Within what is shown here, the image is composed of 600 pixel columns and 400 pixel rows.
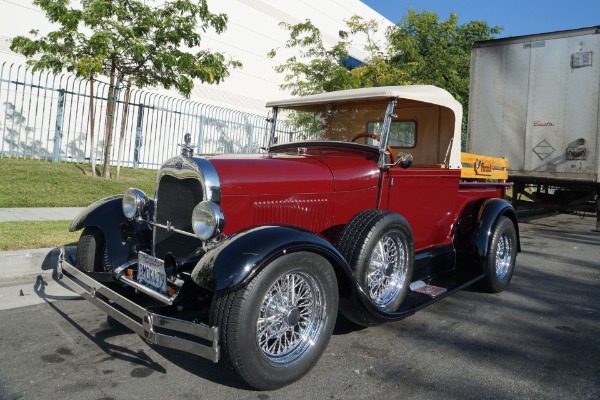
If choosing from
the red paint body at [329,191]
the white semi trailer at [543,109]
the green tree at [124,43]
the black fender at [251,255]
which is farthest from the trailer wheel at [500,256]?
the green tree at [124,43]

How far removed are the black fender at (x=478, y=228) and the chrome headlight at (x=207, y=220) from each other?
115 inches

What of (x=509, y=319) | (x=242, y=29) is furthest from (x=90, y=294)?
(x=242, y=29)

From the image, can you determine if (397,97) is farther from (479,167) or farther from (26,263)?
(26,263)

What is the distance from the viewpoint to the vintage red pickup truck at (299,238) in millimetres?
2553

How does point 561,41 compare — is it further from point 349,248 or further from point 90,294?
point 90,294

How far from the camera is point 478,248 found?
4648 millimetres

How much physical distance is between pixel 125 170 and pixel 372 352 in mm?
10020

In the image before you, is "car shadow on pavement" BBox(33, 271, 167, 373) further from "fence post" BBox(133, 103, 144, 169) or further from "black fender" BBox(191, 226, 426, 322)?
"fence post" BBox(133, 103, 144, 169)

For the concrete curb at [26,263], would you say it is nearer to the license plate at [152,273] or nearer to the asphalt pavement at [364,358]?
the asphalt pavement at [364,358]

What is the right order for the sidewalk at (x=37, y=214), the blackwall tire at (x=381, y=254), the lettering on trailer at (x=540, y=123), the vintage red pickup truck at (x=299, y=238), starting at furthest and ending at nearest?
the lettering on trailer at (x=540, y=123)
the sidewalk at (x=37, y=214)
the blackwall tire at (x=381, y=254)
the vintage red pickup truck at (x=299, y=238)

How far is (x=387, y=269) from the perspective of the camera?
367 centimetres

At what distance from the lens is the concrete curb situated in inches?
179

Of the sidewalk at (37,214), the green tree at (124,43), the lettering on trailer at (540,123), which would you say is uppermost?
the green tree at (124,43)

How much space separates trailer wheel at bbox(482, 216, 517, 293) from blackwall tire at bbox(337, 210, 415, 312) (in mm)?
1324
